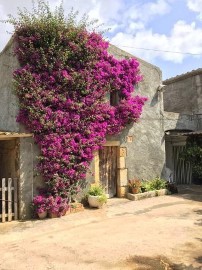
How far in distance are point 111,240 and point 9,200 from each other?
13.6 feet

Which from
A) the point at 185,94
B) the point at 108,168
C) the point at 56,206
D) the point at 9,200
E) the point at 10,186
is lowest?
the point at 56,206

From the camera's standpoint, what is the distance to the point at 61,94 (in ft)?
37.1

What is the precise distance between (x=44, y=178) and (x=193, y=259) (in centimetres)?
611

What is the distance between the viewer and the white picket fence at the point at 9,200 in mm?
9992

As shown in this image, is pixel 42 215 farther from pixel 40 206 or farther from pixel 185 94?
pixel 185 94

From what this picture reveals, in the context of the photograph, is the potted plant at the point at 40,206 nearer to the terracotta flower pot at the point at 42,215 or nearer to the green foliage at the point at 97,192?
the terracotta flower pot at the point at 42,215

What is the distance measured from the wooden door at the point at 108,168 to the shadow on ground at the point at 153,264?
671cm

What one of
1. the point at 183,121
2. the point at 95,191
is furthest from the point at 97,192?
the point at 183,121

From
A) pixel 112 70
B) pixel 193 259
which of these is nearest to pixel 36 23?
pixel 112 70

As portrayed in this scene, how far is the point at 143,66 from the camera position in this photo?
570 inches

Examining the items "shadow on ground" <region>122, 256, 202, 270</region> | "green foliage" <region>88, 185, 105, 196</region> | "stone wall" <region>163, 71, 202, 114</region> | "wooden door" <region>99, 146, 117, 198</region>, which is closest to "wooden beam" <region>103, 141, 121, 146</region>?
"wooden door" <region>99, 146, 117, 198</region>

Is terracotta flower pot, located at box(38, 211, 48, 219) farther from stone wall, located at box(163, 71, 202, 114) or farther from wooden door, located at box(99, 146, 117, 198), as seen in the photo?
stone wall, located at box(163, 71, 202, 114)

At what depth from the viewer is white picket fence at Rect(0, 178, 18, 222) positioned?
32.8ft

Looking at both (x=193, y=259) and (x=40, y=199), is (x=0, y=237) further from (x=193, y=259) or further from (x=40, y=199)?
(x=193, y=259)
